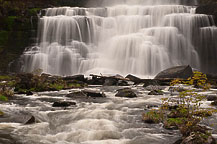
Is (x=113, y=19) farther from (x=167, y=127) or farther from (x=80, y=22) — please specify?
(x=167, y=127)

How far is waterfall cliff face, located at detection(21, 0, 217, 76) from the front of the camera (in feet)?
119

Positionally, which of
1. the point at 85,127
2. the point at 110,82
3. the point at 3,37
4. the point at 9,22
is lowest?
the point at 85,127

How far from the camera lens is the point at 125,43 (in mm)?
37688

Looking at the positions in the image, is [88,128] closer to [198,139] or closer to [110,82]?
[198,139]

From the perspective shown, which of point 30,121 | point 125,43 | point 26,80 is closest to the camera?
point 30,121

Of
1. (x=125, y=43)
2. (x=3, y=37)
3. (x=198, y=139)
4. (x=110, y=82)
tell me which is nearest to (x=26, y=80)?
(x=110, y=82)

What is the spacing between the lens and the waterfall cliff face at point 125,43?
119 ft

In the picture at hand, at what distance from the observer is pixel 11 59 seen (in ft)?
123

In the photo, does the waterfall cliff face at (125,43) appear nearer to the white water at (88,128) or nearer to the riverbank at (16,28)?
the riverbank at (16,28)

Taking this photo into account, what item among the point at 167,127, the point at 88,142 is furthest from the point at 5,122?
the point at 167,127

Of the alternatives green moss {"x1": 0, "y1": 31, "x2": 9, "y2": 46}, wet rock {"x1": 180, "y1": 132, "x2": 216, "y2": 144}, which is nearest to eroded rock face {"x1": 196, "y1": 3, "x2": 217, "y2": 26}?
green moss {"x1": 0, "y1": 31, "x2": 9, "y2": 46}

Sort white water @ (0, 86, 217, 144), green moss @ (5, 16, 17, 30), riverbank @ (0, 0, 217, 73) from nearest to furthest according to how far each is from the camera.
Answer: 1. white water @ (0, 86, 217, 144)
2. riverbank @ (0, 0, 217, 73)
3. green moss @ (5, 16, 17, 30)

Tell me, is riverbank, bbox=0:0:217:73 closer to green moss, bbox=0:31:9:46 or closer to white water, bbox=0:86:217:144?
green moss, bbox=0:31:9:46

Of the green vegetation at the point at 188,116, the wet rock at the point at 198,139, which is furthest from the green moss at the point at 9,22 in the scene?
the wet rock at the point at 198,139
